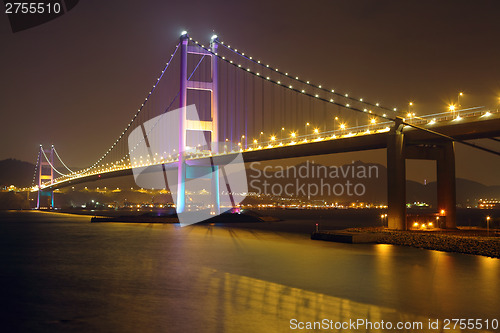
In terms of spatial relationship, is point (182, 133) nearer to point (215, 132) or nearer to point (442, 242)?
point (215, 132)

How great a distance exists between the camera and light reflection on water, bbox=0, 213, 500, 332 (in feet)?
30.6

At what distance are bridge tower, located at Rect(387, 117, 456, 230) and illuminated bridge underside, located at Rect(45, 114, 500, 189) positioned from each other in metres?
0.66

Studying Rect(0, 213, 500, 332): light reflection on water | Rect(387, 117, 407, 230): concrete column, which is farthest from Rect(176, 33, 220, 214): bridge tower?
Rect(0, 213, 500, 332): light reflection on water

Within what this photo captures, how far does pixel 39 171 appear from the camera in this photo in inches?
3939

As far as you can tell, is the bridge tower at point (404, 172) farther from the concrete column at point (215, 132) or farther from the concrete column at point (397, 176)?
the concrete column at point (215, 132)

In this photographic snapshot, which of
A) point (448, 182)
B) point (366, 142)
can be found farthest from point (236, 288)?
point (448, 182)

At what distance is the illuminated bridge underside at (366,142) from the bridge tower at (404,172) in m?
0.66

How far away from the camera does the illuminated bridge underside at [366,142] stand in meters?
25.4

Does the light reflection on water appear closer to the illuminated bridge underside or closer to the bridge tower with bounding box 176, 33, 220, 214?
the illuminated bridge underside

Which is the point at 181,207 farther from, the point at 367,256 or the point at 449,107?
the point at 367,256

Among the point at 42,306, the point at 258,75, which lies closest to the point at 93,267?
the point at 42,306

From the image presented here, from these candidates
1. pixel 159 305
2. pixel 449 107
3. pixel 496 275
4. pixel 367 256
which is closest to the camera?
pixel 159 305

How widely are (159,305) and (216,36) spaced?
44.4 m

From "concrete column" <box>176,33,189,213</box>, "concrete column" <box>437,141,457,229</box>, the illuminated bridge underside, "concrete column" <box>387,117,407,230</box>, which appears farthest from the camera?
"concrete column" <box>176,33,189,213</box>
